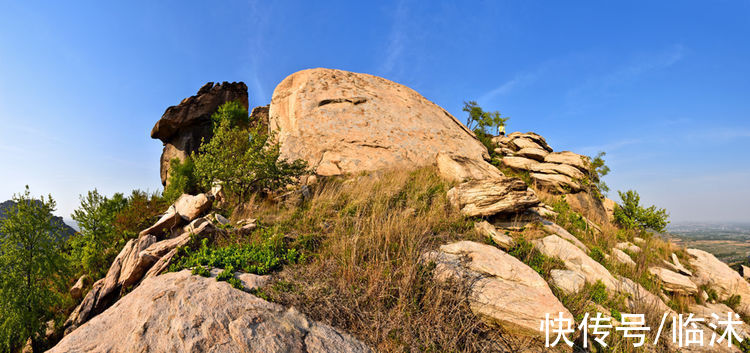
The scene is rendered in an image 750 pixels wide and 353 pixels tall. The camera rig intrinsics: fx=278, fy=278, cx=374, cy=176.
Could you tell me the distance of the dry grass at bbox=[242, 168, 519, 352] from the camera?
10.8ft

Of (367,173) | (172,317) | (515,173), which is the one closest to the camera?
(172,317)

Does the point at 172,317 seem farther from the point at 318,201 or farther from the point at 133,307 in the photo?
the point at 318,201

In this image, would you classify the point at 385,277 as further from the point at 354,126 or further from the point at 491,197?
the point at 354,126

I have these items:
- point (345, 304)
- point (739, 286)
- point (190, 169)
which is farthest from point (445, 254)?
point (190, 169)

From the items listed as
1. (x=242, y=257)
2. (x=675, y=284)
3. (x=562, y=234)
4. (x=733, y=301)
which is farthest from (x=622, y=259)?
(x=242, y=257)

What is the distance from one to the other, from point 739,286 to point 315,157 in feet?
44.4

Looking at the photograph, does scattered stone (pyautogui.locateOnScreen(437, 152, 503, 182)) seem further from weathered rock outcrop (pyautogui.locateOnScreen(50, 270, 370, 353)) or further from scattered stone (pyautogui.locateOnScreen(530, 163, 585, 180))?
weathered rock outcrop (pyautogui.locateOnScreen(50, 270, 370, 353))

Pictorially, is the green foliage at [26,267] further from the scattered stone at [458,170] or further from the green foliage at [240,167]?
the scattered stone at [458,170]

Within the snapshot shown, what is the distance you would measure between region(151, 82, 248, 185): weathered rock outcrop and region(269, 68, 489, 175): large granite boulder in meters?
8.30

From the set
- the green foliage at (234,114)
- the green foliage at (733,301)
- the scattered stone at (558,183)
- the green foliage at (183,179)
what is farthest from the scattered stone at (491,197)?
the green foliage at (234,114)

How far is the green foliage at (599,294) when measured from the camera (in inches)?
185

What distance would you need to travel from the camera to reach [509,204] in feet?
22.4

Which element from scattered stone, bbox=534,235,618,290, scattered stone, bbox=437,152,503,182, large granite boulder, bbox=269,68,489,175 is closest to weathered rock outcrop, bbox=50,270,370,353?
scattered stone, bbox=534,235,618,290

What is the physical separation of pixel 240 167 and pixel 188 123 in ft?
47.6
